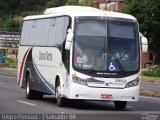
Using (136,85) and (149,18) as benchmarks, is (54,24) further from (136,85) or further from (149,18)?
(149,18)

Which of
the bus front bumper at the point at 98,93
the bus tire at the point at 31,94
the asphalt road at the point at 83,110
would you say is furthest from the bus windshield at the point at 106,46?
the bus tire at the point at 31,94

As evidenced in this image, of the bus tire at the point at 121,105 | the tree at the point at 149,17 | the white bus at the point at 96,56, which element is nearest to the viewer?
the white bus at the point at 96,56

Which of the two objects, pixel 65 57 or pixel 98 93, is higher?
pixel 65 57

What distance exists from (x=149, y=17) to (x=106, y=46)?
67320mm

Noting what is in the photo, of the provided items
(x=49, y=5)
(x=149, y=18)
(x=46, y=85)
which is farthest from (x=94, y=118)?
(x=49, y=5)

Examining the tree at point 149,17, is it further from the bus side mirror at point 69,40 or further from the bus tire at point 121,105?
the bus side mirror at point 69,40

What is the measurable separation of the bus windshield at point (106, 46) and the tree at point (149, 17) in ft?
211

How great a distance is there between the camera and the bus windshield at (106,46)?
23266 millimetres

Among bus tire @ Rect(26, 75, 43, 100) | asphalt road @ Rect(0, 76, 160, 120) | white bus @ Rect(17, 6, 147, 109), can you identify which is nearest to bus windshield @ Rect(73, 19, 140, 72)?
white bus @ Rect(17, 6, 147, 109)

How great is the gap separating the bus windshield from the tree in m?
64.4

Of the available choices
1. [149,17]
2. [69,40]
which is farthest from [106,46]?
[149,17]

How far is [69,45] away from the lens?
75.5 ft

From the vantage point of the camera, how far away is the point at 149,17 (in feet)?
296

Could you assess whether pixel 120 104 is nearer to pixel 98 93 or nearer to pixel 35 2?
pixel 98 93
